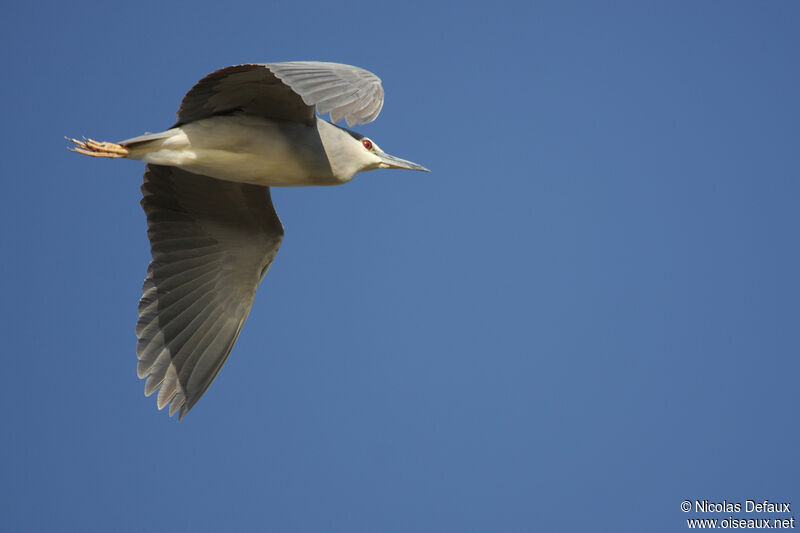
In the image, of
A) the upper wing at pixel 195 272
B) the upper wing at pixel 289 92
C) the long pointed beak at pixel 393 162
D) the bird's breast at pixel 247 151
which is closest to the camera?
the upper wing at pixel 289 92

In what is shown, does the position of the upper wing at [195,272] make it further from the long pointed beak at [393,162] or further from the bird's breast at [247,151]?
the long pointed beak at [393,162]

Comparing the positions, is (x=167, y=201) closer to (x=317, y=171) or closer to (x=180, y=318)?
(x=180, y=318)

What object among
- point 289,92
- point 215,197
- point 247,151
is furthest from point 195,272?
point 289,92

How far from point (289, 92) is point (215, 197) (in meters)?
1.69

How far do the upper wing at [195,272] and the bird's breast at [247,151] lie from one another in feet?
3.27

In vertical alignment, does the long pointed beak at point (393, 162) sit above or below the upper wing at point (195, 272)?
above

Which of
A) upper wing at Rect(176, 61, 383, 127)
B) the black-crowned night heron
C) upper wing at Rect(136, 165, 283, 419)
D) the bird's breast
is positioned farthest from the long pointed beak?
upper wing at Rect(136, 165, 283, 419)

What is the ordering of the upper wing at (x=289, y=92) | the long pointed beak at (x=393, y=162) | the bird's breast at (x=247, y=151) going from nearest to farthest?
the upper wing at (x=289, y=92), the bird's breast at (x=247, y=151), the long pointed beak at (x=393, y=162)

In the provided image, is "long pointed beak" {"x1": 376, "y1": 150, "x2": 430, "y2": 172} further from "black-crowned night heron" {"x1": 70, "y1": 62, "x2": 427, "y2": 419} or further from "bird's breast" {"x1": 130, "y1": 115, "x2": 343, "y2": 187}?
"bird's breast" {"x1": 130, "y1": 115, "x2": 343, "y2": 187}

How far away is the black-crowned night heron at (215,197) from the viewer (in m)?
6.89

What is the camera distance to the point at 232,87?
6773 mm

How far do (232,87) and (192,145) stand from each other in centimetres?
48

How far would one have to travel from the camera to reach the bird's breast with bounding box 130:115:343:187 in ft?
22.5

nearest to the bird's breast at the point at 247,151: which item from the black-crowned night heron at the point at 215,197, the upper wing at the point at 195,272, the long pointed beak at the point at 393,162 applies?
the black-crowned night heron at the point at 215,197
